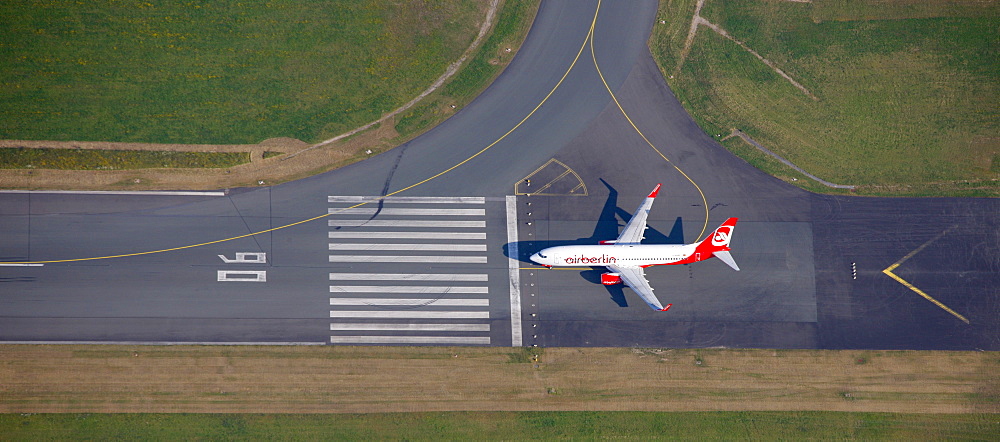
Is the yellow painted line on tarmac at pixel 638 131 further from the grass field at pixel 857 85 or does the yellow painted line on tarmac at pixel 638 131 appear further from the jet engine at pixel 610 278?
the jet engine at pixel 610 278

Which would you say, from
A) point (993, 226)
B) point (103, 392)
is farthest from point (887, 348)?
point (103, 392)

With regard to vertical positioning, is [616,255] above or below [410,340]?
above

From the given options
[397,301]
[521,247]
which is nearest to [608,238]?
[521,247]

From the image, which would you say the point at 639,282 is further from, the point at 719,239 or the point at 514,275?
the point at 514,275

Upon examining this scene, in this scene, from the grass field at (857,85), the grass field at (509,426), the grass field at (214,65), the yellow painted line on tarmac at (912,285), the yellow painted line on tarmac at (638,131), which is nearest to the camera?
the grass field at (509,426)

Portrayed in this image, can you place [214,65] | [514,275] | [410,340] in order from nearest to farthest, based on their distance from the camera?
[410,340] < [514,275] < [214,65]

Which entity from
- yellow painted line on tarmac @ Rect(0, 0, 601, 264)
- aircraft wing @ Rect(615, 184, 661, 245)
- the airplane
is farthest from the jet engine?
yellow painted line on tarmac @ Rect(0, 0, 601, 264)

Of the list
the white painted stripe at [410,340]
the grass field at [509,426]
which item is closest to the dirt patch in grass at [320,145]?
the white painted stripe at [410,340]
